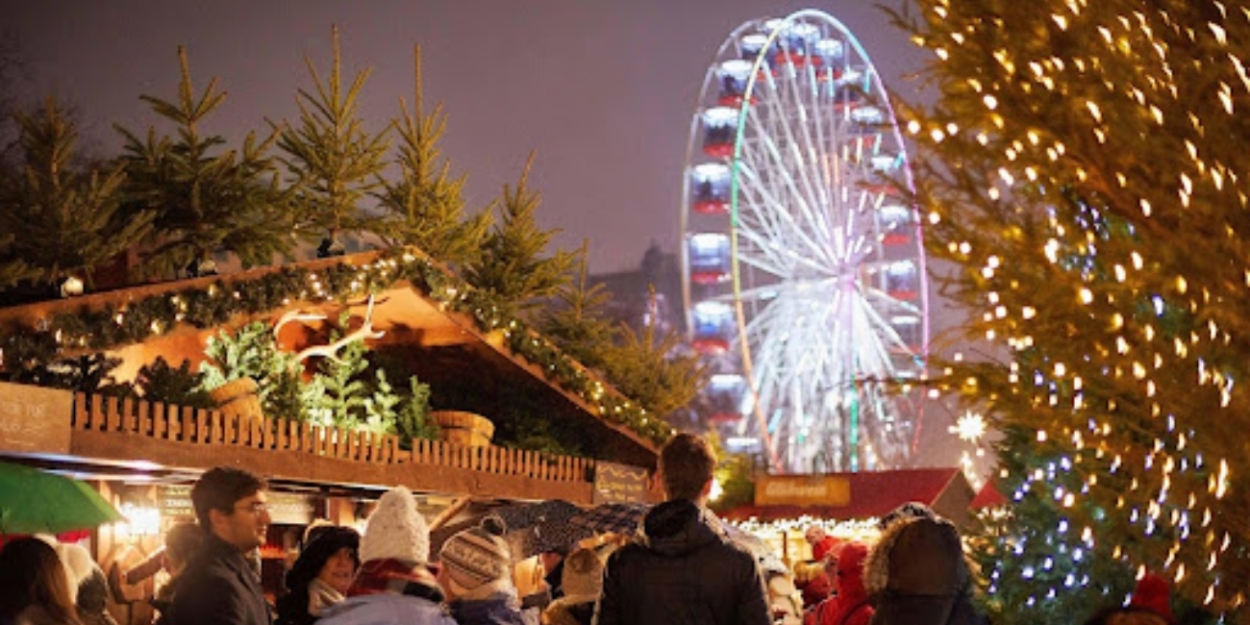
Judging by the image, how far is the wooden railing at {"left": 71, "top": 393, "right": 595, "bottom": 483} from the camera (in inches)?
472

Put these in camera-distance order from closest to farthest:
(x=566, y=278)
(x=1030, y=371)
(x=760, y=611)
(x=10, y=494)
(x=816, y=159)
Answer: (x=760, y=611), (x=1030, y=371), (x=10, y=494), (x=566, y=278), (x=816, y=159)

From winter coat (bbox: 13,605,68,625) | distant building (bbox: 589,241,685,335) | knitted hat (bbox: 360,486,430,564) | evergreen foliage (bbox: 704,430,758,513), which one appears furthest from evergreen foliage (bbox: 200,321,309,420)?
distant building (bbox: 589,241,685,335)

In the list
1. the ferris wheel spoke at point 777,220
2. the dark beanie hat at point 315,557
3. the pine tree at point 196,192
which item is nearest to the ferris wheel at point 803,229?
the ferris wheel spoke at point 777,220

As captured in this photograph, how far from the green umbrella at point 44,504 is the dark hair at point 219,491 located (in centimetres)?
408

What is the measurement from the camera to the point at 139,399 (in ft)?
41.7

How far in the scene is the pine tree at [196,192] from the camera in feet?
51.8

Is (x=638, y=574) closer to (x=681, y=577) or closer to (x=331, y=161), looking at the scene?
(x=681, y=577)

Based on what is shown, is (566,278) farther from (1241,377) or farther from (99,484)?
(1241,377)

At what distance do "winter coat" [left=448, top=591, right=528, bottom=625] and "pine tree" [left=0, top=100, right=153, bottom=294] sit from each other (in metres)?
7.57

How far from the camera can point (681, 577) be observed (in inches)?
255

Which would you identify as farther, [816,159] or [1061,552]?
[816,159]

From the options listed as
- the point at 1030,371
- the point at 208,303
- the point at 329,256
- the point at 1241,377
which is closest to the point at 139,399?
the point at 208,303

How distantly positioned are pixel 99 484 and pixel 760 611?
8013 millimetres

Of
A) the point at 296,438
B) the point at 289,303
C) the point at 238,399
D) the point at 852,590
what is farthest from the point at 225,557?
the point at 289,303
